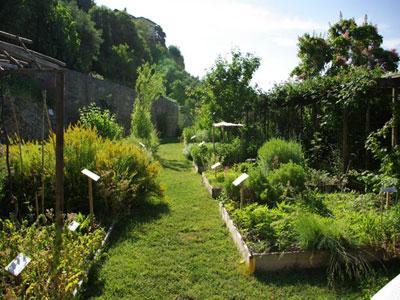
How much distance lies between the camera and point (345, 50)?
54.1 feet

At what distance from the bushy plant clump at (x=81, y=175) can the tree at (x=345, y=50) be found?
39.9 feet

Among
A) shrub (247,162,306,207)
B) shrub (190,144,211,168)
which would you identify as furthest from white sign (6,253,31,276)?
shrub (190,144,211,168)

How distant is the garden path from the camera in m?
3.70

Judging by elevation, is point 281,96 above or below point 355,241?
above

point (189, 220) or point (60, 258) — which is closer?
point (60, 258)

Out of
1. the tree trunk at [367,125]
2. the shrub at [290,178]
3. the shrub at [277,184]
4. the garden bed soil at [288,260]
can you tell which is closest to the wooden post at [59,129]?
the garden bed soil at [288,260]

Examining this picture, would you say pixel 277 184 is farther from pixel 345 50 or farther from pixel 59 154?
pixel 345 50

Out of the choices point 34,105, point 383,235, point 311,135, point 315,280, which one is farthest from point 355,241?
point 34,105

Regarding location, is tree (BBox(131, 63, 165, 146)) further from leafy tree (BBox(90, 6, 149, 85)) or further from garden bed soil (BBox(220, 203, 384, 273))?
leafy tree (BBox(90, 6, 149, 85))

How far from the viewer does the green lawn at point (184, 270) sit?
367 cm

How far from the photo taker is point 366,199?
528cm

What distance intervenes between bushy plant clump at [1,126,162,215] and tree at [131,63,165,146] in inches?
240

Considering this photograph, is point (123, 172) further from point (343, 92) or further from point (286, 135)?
point (286, 135)

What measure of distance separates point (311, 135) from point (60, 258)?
298 inches
